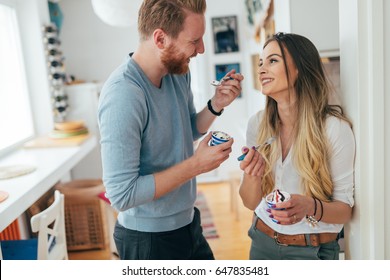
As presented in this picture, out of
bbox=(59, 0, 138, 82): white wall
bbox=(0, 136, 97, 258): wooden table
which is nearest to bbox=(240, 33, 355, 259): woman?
bbox=(0, 136, 97, 258): wooden table

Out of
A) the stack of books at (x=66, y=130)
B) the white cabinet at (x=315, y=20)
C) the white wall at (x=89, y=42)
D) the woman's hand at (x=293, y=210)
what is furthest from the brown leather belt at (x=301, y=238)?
the stack of books at (x=66, y=130)

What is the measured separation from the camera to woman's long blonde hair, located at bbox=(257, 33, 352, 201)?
95 centimetres

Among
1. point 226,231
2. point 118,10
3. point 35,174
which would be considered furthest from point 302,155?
point 226,231

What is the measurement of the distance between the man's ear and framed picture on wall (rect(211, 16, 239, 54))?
2347 millimetres

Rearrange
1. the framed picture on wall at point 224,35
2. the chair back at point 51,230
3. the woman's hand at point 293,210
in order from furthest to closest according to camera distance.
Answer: the framed picture on wall at point 224,35 → the chair back at point 51,230 → the woman's hand at point 293,210

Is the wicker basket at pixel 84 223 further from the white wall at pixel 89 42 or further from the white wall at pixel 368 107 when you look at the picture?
the white wall at pixel 368 107

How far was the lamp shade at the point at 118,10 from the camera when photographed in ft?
3.85

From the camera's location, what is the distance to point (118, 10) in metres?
1.19

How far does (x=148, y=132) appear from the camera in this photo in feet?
3.20

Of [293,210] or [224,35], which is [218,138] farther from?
[224,35]

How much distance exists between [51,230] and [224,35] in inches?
87.5

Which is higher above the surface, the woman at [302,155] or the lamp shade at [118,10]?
the lamp shade at [118,10]

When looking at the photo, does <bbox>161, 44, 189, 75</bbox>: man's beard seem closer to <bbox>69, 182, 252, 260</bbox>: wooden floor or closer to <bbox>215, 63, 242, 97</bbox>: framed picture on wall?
<bbox>69, 182, 252, 260</bbox>: wooden floor

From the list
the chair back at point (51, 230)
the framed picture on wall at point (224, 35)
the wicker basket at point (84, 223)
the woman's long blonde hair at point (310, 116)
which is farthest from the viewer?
the framed picture on wall at point (224, 35)
